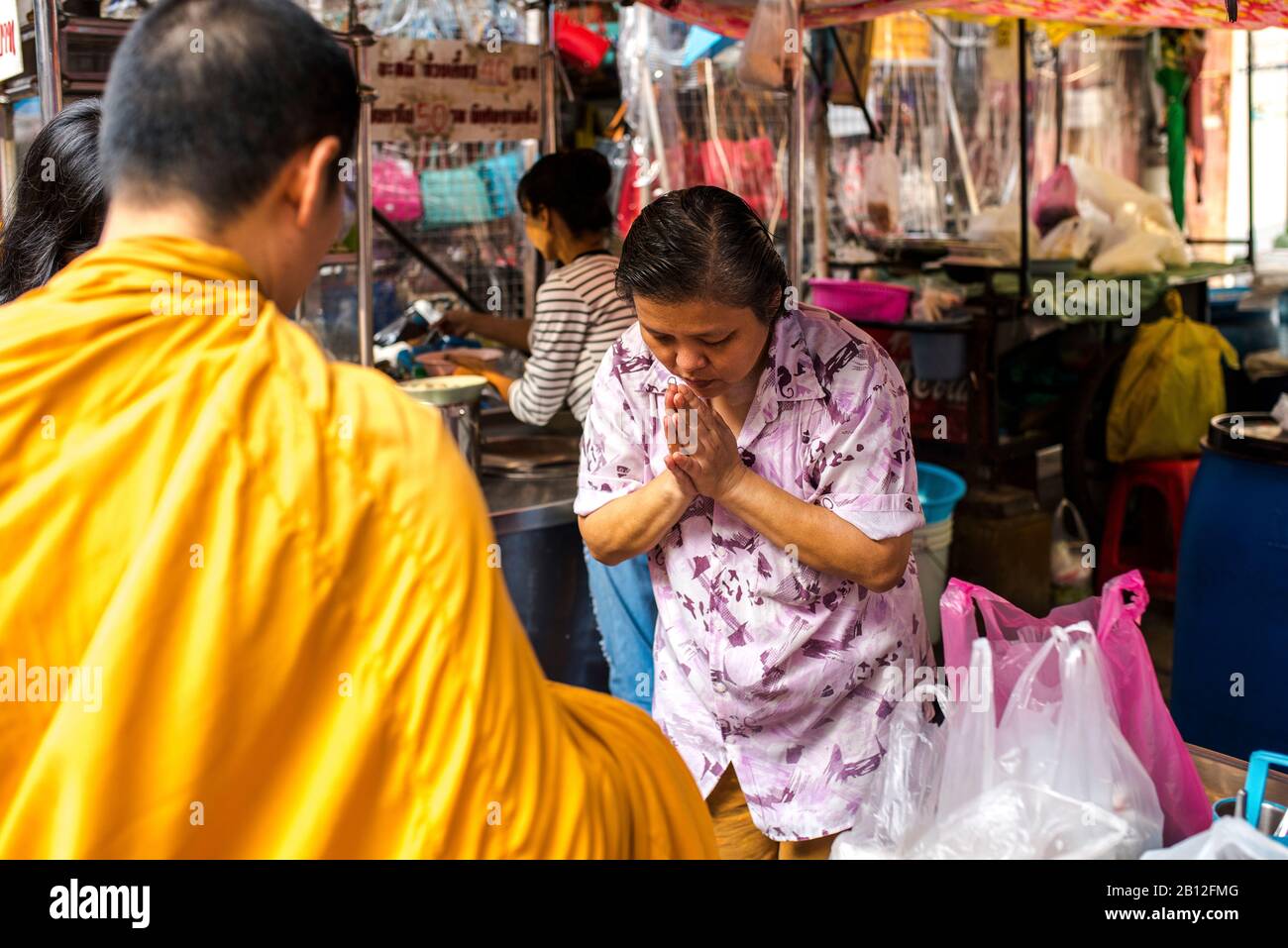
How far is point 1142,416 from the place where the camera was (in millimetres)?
4977

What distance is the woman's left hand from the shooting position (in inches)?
70.2

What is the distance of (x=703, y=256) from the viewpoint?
1.80 metres

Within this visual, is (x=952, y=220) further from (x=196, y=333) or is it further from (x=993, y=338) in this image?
(x=196, y=333)

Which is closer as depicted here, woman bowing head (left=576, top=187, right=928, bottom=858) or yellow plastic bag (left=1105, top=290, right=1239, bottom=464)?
woman bowing head (left=576, top=187, right=928, bottom=858)

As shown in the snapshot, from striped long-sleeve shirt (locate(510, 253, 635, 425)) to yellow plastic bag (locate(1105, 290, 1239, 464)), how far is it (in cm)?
259

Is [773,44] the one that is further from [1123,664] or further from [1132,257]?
[1132,257]

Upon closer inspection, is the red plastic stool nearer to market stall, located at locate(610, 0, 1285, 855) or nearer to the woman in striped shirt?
market stall, located at locate(610, 0, 1285, 855)

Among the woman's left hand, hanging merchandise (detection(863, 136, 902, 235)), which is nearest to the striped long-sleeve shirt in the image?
the woman's left hand

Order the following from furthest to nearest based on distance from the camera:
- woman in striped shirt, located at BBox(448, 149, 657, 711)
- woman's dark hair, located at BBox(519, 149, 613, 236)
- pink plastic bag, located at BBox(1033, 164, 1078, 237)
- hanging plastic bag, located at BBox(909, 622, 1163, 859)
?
pink plastic bag, located at BBox(1033, 164, 1078, 237), woman's dark hair, located at BBox(519, 149, 613, 236), woman in striped shirt, located at BBox(448, 149, 657, 711), hanging plastic bag, located at BBox(909, 622, 1163, 859)

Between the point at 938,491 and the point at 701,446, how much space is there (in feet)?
7.26

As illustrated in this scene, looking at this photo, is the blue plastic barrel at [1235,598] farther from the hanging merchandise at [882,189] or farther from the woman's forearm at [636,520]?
the hanging merchandise at [882,189]

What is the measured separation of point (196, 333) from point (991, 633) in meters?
1.10

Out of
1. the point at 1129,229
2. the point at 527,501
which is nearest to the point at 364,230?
the point at 527,501

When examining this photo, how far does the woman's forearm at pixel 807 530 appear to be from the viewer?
180 centimetres
